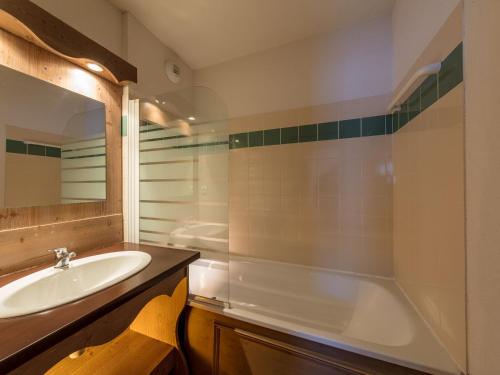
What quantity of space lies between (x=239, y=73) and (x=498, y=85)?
1.86 meters

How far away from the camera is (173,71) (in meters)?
1.94

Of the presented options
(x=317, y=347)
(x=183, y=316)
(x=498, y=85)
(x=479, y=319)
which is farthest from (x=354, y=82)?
(x=183, y=316)

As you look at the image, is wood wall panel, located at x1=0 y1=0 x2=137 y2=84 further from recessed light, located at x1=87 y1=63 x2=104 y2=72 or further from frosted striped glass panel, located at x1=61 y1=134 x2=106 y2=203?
frosted striped glass panel, located at x1=61 y1=134 x2=106 y2=203

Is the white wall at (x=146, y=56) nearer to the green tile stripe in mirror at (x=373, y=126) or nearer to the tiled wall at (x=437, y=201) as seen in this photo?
the green tile stripe in mirror at (x=373, y=126)

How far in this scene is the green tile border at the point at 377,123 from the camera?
33.4 inches

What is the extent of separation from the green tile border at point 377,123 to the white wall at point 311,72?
8.0 inches

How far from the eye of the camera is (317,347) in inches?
35.2

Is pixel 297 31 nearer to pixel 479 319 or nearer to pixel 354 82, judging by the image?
pixel 354 82

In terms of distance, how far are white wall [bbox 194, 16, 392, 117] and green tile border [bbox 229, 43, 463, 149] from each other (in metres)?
0.20

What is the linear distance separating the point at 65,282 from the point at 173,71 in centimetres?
182

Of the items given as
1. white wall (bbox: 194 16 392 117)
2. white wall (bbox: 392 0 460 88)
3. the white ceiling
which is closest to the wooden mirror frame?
Result: the white ceiling

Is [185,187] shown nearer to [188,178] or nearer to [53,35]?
[188,178]

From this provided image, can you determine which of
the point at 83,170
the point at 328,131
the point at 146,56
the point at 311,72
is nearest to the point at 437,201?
the point at 328,131

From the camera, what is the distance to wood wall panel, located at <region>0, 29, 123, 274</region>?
90 centimetres
